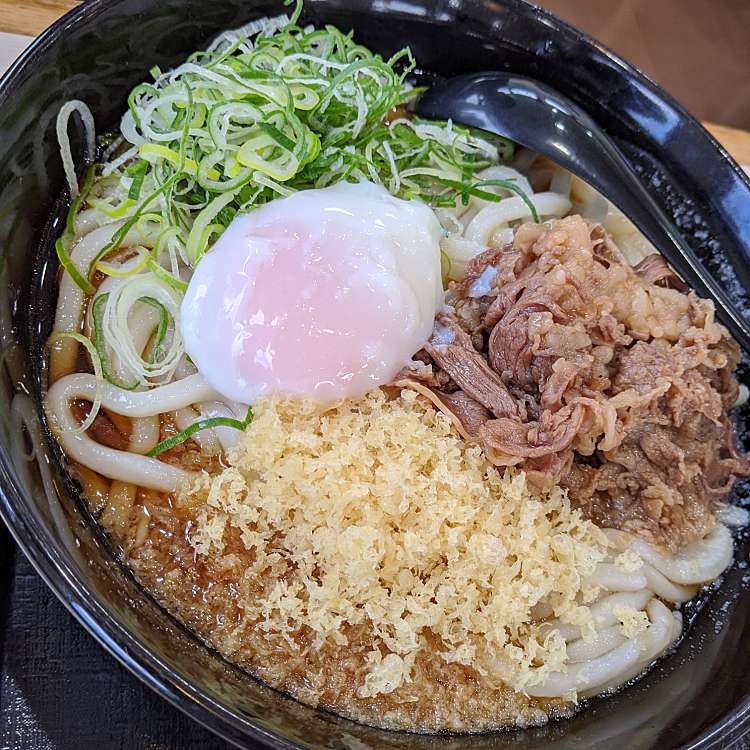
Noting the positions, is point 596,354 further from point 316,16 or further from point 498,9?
point 316,16

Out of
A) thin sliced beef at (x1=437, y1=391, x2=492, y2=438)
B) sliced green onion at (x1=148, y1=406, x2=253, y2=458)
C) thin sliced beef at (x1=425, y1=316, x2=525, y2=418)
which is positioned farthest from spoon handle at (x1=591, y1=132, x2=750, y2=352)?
sliced green onion at (x1=148, y1=406, x2=253, y2=458)

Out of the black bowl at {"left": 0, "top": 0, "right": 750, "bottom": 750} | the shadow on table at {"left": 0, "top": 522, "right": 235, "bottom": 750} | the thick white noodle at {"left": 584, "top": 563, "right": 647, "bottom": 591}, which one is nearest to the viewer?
the black bowl at {"left": 0, "top": 0, "right": 750, "bottom": 750}

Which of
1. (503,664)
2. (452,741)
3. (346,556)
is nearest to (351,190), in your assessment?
(346,556)

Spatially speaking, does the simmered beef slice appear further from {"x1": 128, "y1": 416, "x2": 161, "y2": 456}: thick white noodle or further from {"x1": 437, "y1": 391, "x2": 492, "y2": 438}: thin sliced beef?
{"x1": 128, "y1": 416, "x2": 161, "y2": 456}: thick white noodle

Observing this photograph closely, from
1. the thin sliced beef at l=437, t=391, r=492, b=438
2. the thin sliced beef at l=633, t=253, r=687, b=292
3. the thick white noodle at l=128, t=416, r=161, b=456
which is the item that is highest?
the thin sliced beef at l=633, t=253, r=687, b=292

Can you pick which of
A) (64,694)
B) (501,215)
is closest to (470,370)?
(501,215)

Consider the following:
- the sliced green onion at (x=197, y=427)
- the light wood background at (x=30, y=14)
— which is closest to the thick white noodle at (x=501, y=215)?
the sliced green onion at (x=197, y=427)

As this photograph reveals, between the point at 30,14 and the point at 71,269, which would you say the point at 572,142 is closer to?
the point at 71,269

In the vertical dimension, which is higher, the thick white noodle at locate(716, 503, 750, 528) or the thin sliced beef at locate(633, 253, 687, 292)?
the thin sliced beef at locate(633, 253, 687, 292)
